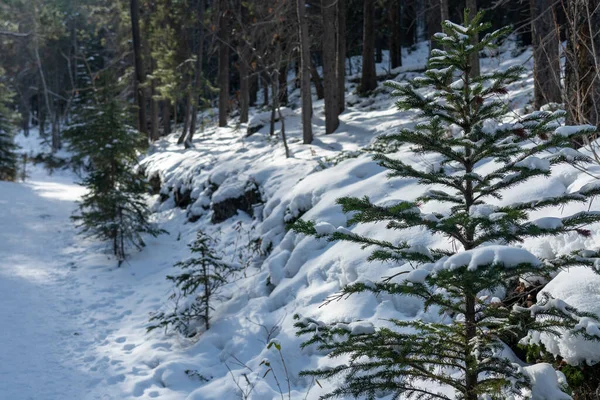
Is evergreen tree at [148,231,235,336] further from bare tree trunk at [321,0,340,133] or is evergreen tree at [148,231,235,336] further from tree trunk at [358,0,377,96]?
tree trunk at [358,0,377,96]

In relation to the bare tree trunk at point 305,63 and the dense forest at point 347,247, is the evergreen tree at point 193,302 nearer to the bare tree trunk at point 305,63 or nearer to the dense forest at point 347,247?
the dense forest at point 347,247

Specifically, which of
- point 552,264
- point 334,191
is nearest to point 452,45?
point 552,264

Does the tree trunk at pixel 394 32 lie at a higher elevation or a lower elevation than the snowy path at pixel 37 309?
higher

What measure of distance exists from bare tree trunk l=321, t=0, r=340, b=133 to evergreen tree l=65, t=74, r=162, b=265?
585 centimetres

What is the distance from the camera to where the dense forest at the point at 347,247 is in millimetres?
2525

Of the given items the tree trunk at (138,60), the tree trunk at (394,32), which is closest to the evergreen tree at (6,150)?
the tree trunk at (138,60)

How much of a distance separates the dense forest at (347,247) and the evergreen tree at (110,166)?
0.19 feet

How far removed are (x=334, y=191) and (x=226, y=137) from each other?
12.1 meters

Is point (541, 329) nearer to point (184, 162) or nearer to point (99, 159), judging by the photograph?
point (99, 159)

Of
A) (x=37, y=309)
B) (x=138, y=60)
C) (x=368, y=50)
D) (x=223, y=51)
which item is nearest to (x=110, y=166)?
(x=37, y=309)

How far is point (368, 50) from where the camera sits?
17.5m

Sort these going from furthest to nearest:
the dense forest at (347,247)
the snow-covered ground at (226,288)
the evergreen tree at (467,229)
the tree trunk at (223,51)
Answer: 1. the tree trunk at (223,51)
2. the snow-covered ground at (226,288)
3. the dense forest at (347,247)
4. the evergreen tree at (467,229)

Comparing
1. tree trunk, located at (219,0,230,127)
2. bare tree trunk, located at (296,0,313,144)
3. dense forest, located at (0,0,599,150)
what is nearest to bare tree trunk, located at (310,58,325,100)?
dense forest, located at (0,0,599,150)

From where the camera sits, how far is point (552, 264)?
245cm
